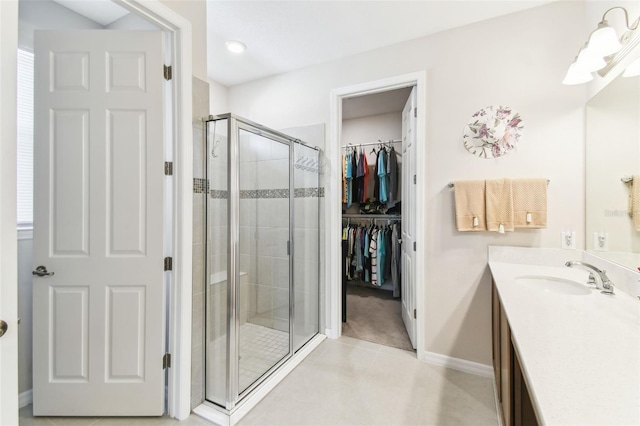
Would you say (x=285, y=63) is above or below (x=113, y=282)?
above

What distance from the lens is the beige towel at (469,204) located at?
204 cm

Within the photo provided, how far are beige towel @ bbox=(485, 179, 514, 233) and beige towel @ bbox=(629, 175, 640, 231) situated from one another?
0.61 meters

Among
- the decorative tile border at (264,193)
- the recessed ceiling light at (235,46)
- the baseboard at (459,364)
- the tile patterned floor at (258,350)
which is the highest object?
the recessed ceiling light at (235,46)

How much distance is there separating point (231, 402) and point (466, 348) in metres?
1.75

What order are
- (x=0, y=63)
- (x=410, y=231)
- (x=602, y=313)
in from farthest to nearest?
A: 1. (x=410, y=231)
2. (x=602, y=313)
3. (x=0, y=63)

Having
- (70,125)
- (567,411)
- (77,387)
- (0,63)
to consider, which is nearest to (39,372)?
(77,387)

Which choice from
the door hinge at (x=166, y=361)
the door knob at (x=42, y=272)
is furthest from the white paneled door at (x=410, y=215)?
the door knob at (x=42, y=272)

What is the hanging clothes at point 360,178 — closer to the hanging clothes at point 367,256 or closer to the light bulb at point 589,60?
the hanging clothes at point 367,256

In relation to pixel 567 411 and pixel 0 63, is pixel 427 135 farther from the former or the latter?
pixel 0 63

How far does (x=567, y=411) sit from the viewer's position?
61 centimetres

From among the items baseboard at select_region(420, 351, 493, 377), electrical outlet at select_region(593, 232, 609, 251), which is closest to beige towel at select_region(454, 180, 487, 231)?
electrical outlet at select_region(593, 232, 609, 251)

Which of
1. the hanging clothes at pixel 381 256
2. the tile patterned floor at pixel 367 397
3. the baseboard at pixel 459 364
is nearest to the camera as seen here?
the tile patterned floor at pixel 367 397

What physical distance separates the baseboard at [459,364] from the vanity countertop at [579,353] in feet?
3.41

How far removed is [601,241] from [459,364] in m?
1.29
